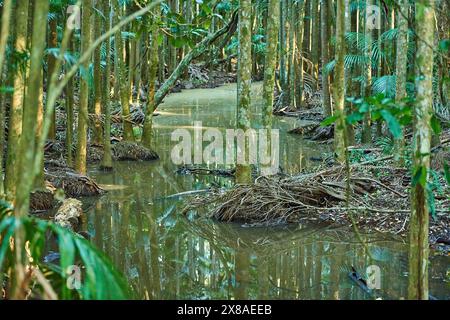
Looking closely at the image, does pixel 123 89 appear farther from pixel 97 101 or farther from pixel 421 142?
pixel 421 142

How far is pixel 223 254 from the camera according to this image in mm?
7848

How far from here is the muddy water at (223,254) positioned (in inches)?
257

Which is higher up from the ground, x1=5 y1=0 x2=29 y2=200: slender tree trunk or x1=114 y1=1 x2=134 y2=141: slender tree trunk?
x1=114 y1=1 x2=134 y2=141: slender tree trunk

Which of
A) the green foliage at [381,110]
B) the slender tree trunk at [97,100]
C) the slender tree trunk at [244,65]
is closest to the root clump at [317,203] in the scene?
the slender tree trunk at [244,65]

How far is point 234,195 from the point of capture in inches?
372

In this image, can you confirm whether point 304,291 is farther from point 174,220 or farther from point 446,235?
point 174,220

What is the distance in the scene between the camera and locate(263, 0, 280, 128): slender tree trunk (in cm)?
1012

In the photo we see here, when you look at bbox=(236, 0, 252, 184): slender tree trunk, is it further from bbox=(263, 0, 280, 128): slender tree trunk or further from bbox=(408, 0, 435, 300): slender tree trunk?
bbox=(408, 0, 435, 300): slender tree trunk

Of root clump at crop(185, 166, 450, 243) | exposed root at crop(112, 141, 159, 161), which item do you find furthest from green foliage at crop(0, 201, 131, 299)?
exposed root at crop(112, 141, 159, 161)

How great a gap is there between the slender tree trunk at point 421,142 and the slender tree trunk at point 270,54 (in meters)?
5.66

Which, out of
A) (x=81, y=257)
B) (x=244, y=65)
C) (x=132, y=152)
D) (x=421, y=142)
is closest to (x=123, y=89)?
(x=132, y=152)

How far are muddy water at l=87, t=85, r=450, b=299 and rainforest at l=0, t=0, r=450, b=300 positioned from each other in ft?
0.09
